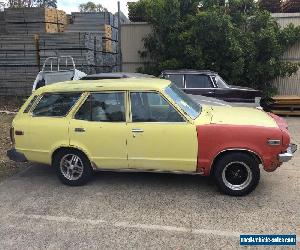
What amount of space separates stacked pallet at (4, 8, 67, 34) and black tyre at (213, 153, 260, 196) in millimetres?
11436

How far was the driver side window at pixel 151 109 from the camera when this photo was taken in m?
5.20

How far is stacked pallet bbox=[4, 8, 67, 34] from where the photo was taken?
559 inches

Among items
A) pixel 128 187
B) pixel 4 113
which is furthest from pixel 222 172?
pixel 4 113

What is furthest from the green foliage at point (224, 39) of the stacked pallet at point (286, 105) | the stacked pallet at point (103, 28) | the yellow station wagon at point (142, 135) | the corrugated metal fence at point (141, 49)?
the yellow station wagon at point (142, 135)

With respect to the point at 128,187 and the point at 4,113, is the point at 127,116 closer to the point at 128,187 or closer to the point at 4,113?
the point at 128,187

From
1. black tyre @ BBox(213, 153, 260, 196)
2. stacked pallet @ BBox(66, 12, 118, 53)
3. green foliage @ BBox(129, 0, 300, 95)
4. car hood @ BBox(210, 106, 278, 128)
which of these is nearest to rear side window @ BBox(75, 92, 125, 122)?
car hood @ BBox(210, 106, 278, 128)

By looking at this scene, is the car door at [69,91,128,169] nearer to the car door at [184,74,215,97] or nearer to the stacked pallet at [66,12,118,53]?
the car door at [184,74,215,97]

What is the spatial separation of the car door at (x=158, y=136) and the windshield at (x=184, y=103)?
0.55 feet

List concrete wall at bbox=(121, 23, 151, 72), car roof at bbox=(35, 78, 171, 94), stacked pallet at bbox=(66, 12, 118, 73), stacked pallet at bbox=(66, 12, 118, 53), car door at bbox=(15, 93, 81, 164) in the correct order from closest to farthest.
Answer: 1. car roof at bbox=(35, 78, 171, 94)
2. car door at bbox=(15, 93, 81, 164)
3. concrete wall at bbox=(121, 23, 151, 72)
4. stacked pallet at bbox=(66, 12, 118, 73)
5. stacked pallet at bbox=(66, 12, 118, 53)

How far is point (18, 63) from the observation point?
44.3 ft

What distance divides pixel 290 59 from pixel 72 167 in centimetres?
1116

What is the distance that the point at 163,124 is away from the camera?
5172 mm

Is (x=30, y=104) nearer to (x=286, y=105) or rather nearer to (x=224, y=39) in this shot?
(x=224, y=39)

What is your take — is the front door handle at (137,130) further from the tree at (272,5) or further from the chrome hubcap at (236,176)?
the tree at (272,5)
